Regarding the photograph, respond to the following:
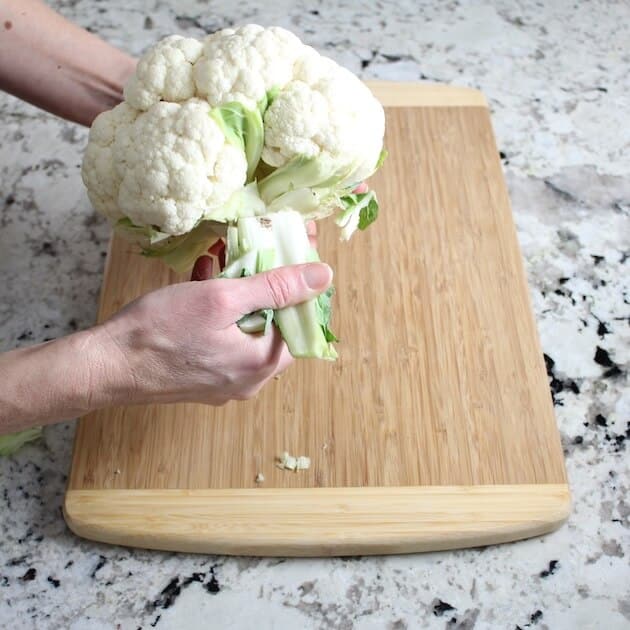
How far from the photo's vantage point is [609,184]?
1.69m

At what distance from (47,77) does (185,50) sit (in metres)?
0.38

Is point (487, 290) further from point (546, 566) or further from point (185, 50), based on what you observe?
point (185, 50)

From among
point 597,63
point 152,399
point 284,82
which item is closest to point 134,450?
point 152,399

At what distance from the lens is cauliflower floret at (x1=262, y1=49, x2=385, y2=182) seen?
43.3 inches

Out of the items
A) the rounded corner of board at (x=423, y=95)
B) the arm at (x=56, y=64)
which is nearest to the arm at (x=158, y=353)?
the arm at (x=56, y=64)

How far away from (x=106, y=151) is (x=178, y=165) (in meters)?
0.15

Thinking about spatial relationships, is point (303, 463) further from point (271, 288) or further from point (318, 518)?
point (271, 288)

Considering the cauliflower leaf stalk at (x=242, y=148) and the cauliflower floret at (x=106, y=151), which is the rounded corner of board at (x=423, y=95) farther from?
the cauliflower floret at (x=106, y=151)

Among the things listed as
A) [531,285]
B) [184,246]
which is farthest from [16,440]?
[531,285]

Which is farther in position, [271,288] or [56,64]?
[56,64]

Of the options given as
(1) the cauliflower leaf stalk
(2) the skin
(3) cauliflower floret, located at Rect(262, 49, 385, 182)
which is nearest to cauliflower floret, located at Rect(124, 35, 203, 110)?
(1) the cauliflower leaf stalk

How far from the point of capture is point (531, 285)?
1532mm

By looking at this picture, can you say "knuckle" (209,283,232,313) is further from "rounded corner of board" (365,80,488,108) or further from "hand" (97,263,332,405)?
"rounded corner of board" (365,80,488,108)

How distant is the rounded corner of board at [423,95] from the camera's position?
5.49 feet
